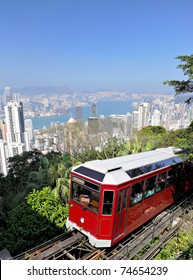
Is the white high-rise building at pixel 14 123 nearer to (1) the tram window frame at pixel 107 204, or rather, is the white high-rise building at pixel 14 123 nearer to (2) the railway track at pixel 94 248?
(2) the railway track at pixel 94 248

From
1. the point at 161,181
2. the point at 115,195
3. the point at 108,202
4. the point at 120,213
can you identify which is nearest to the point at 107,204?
the point at 108,202

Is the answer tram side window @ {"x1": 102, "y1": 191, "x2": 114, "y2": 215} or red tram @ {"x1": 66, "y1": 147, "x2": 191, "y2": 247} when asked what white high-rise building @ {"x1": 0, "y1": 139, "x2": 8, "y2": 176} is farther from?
tram side window @ {"x1": 102, "y1": 191, "x2": 114, "y2": 215}

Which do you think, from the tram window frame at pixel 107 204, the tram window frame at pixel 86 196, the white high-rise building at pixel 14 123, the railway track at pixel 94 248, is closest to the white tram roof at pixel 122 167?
the tram window frame at pixel 107 204

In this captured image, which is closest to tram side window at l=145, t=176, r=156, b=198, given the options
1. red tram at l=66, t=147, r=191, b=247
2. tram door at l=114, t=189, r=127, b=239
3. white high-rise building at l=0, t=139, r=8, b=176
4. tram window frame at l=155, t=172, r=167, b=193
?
red tram at l=66, t=147, r=191, b=247
